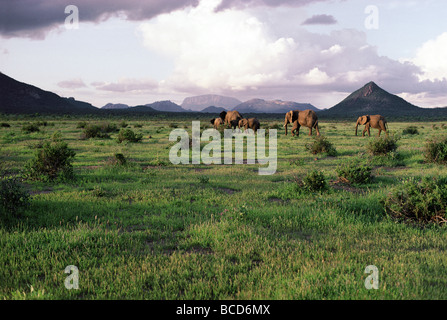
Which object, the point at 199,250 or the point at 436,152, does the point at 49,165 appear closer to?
the point at 199,250

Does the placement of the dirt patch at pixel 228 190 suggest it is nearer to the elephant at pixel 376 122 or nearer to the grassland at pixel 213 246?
the grassland at pixel 213 246

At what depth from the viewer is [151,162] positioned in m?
14.8

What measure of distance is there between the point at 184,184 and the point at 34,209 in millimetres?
4610

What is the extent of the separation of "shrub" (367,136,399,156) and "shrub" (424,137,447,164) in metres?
1.77

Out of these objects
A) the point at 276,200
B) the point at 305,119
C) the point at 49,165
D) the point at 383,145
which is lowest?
the point at 276,200

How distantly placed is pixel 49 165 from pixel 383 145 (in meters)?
15.4

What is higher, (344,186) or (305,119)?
(305,119)

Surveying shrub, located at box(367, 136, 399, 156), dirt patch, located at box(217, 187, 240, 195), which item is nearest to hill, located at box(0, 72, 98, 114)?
shrub, located at box(367, 136, 399, 156)

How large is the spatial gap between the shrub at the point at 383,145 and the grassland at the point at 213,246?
22.6 feet

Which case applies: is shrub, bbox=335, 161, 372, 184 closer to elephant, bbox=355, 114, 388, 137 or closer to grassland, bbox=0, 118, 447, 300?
grassland, bbox=0, 118, 447, 300

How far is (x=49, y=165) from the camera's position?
36.7ft

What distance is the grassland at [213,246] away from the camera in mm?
4055

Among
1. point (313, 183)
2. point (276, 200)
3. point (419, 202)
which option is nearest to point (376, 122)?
point (313, 183)
